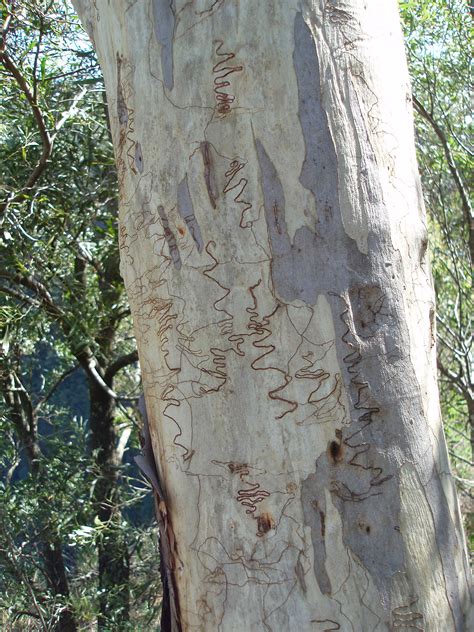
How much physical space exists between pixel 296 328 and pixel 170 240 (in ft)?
0.83

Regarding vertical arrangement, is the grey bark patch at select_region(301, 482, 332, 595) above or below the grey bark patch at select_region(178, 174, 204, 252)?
below

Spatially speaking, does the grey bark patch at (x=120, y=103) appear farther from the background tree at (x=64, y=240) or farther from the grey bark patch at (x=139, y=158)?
the background tree at (x=64, y=240)

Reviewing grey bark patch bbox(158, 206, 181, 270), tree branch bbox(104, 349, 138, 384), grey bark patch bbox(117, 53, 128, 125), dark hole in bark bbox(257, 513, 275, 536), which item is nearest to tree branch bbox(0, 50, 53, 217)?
tree branch bbox(104, 349, 138, 384)

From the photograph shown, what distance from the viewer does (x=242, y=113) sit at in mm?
1147

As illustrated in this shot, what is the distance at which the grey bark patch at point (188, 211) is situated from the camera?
1.17m

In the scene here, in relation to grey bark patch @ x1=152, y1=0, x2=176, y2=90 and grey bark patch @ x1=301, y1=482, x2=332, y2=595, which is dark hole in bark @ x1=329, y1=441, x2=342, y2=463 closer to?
grey bark patch @ x1=301, y1=482, x2=332, y2=595

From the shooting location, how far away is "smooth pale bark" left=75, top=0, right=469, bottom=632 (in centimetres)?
110

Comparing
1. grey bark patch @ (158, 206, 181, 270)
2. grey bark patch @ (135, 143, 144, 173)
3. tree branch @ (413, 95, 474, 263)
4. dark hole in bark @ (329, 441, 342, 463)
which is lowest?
dark hole in bark @ (329, 441, 342, 463)

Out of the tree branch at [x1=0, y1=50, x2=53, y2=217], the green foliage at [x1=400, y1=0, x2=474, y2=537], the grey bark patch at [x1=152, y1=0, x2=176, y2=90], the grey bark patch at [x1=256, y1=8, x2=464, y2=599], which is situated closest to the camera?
the grey bark patch at [x1=256, y1=8, x2=464, y2=599]

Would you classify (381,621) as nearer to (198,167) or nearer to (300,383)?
(300,383)

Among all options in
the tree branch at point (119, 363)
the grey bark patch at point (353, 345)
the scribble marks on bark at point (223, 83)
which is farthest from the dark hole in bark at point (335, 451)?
the tree branch at point (119, 363)

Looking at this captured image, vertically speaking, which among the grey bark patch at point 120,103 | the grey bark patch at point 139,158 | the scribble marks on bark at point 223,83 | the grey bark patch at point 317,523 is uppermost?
the grey bark patch at point 120,103

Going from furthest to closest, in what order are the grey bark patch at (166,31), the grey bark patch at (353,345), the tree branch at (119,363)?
the tree branch at (119,363)
the grey bark patch at (166,31)
the grey bark patch at (353,345)

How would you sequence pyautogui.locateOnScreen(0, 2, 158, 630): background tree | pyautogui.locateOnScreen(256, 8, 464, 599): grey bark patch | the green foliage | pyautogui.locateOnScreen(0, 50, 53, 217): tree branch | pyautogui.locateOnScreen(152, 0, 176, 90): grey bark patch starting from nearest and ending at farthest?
pyautogui.locateOnScreen(256, 8, 464, 599): grey bark patch
pyautogui.locateOnScreen(152, 0, 176, 90): grey bark patch
pyautogui.locateOnScreen(0, 50, 53, 217): tree branch
pyautogui.locateOnScreen(0, 2, 158, 630): background tree
the green foliage
